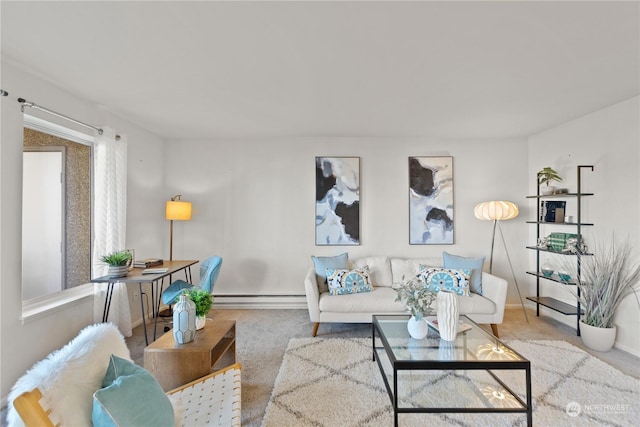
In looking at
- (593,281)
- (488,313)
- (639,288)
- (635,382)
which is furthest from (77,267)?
(639,288)

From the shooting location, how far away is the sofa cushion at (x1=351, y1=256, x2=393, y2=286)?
12.3 ft

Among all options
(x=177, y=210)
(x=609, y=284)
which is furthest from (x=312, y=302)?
(x=609, y=284)

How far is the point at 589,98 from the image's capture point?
9.08 ft

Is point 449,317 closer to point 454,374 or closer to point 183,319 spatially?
point 454,374

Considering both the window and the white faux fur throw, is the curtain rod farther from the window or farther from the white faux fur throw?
the white faux fur throw

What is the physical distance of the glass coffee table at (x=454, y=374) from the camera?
70.5 inches

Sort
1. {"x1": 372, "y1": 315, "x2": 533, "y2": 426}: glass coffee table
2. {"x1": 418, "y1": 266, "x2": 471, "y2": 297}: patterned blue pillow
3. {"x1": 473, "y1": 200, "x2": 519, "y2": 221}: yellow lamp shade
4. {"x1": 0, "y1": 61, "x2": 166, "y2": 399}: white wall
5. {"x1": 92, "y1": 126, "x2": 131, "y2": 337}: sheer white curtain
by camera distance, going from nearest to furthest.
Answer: {"x1": 372, "y1": 315, "x2": 533, "y2": 426}: glass coffee table < {"x1": 0, "y1": 61, "x2": 166, "y2": 399}: white wall < {"x1": 92, "y1": 126, "x2": 131, "y2": 337}: sheer white curtain < {"x1": 418, "y1": 266, "x2": 471, "y2": 297}: patterned blue pillow < {"x1": 473, "y1": 200, "x2": 519, "y2": 221}: yellow lamp shade

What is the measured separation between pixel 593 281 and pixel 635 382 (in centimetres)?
96

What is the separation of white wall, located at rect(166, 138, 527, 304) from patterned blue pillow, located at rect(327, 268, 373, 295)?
0.73 m

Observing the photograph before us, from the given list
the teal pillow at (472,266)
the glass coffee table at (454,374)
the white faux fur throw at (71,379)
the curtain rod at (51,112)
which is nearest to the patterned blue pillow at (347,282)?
the glass coffee table at (454,374)

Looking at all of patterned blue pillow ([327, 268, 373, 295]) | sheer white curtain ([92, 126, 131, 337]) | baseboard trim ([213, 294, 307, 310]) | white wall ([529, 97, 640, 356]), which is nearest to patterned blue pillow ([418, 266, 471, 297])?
patterned blue pillow ([327, 268, 373, 295])

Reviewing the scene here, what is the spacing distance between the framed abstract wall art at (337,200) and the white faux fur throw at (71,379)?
3.07 m

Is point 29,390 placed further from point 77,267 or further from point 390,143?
point 390,143

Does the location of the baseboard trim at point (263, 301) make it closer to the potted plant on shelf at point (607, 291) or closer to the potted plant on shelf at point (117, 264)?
the potted plant on shelf at point (117, 264)
